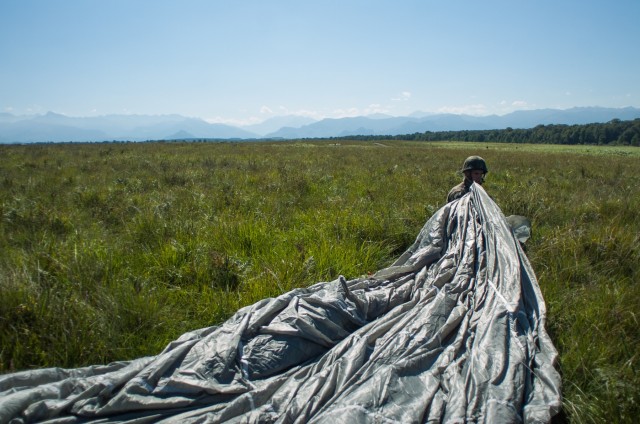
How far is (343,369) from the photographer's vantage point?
7.04ft

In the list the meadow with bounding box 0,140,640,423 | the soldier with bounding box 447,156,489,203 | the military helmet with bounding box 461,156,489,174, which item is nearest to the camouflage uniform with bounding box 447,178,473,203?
the soldier with bounding box 447,156,489,203

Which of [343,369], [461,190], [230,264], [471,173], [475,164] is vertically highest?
[475,164]

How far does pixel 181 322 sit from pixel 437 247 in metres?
2.85

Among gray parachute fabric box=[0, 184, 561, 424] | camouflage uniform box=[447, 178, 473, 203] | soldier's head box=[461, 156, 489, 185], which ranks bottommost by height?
gray parachute fabric box=[0, 184, 561, 424]

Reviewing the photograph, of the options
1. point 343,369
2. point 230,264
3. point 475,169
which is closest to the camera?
point 343,369

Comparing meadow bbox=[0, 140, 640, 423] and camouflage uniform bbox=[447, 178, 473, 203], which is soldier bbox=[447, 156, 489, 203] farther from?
meadow bbox=[0, 140, 640, 423]

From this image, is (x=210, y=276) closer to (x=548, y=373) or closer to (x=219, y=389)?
(x=219, y=389)

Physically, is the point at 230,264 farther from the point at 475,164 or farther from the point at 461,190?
the point at 475,164

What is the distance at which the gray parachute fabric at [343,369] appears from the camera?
5.94 feet

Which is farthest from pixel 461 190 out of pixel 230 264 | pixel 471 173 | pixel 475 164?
pixel 230 264

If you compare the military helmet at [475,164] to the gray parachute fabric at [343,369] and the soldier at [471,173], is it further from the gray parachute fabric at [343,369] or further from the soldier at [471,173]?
the gray parachute fabric at [343,369]

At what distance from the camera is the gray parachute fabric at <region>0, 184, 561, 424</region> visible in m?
1.81

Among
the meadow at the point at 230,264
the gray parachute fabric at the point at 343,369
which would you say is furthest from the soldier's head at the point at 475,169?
the gray parachute fabric at the point at 343,369

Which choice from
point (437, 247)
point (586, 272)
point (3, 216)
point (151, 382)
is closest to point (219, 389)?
point (151, 382)
